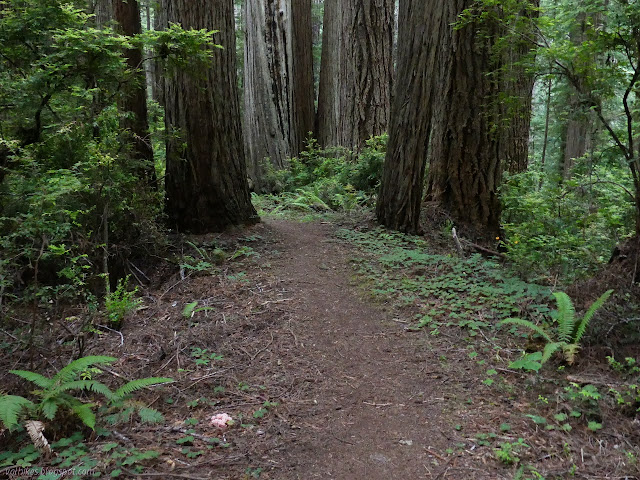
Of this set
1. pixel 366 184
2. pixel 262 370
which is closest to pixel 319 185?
pixel 366 184

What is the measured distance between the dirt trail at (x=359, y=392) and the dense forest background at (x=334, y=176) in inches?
22.9

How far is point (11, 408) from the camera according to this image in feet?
9.00

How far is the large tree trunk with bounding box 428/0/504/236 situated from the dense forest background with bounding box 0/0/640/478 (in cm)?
3

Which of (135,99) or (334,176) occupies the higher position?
(135,99)

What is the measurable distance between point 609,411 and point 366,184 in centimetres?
739

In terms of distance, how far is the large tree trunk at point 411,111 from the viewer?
692 centimetres

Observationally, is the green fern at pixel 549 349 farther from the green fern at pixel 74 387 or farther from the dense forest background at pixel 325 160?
the green fern at pixel 74 387

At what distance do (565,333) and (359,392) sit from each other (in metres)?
1.72

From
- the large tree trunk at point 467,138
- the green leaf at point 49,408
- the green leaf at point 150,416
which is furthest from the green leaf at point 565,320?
the large tree trunk at point 467,138

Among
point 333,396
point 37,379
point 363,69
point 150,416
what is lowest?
point 333,396

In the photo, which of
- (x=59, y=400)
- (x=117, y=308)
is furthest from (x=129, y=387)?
(x=117, y=308)

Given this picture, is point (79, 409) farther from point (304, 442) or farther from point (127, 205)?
point (127, 205)

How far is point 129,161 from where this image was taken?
5617 millimetres

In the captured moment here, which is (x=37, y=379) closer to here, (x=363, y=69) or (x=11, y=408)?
(x=11, y=408)
